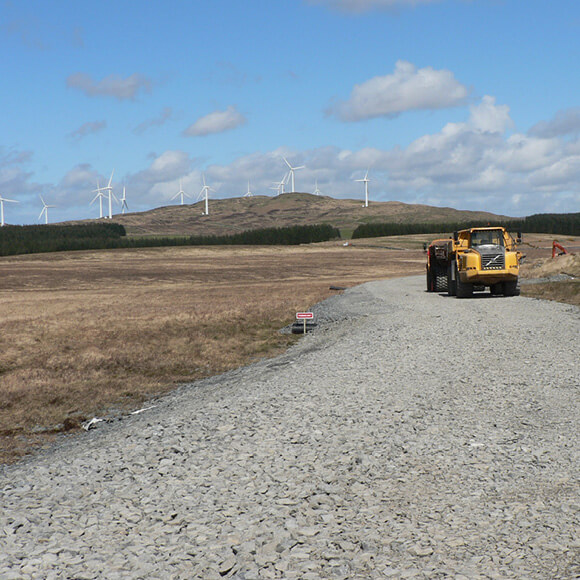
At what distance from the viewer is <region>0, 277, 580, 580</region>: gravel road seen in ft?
23.9

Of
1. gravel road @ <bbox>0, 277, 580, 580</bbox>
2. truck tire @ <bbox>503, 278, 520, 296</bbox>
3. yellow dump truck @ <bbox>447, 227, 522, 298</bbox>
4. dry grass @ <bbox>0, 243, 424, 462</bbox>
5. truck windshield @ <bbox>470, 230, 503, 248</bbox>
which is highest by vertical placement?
truck windshield @ <bbox>470, 230, 503, 248</bbox>

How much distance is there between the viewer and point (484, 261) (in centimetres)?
3416

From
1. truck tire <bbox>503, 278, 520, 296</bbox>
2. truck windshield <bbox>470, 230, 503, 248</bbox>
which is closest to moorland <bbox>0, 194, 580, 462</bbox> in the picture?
truck tire <bbox>503, 278, 520, 296</bbox>

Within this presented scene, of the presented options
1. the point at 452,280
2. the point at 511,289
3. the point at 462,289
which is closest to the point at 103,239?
the point at 452,280

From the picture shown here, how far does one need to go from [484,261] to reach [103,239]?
447ft

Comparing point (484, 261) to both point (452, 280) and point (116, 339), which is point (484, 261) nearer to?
point (452, 280)

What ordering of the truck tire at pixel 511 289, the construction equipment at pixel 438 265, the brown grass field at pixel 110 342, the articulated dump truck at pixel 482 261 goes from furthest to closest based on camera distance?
the construction equipment at pixel 438 265 < the truck tire at pixel 511 289 < the articulated dump truck at pixel 482 261 < the brown grass field at pixel 110 342

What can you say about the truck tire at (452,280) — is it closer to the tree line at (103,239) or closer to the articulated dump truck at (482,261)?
the articulated dump truck at (482,261)

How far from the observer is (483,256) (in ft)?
112

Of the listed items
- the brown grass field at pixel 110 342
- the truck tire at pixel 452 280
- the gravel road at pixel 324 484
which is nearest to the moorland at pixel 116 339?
the brown grass field at pixel 110 342

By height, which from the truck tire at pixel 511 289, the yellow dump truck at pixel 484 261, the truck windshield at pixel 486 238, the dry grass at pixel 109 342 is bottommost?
the dry grass at pixel 109 342

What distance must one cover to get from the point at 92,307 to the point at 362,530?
35540 mm

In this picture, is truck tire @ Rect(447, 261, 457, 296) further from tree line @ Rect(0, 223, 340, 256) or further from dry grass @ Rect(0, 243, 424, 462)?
tree line @ Rect(0, 223, 340, 256)

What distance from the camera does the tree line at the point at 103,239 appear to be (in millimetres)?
134000
